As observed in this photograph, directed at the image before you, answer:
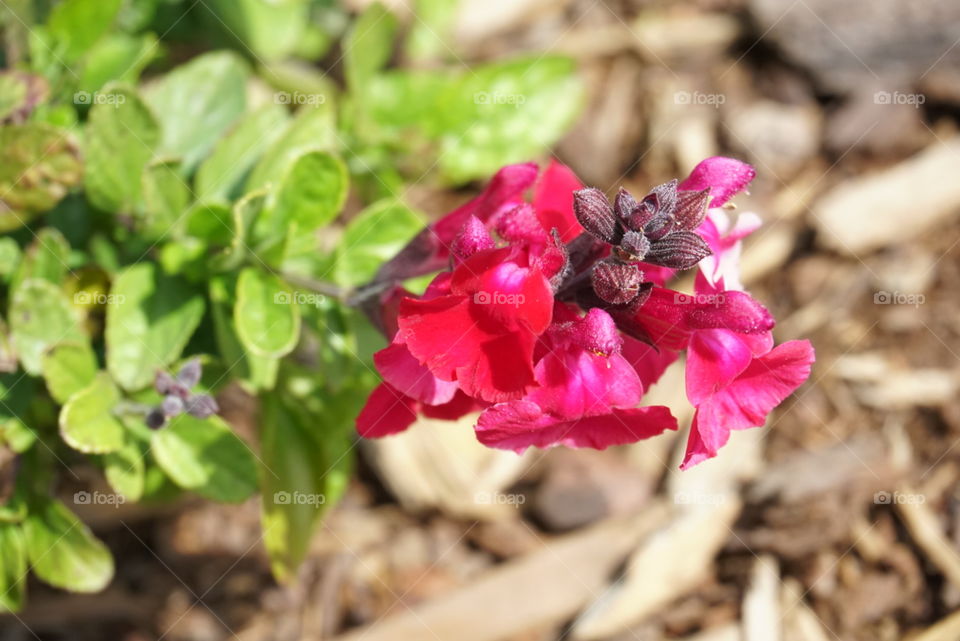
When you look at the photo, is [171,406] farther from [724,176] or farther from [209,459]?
[724,176]

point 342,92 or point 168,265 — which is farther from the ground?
point 168,265

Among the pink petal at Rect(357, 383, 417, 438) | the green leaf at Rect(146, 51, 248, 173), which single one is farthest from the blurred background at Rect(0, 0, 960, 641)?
the pink petal at Rect(357, 383, 417, 438)

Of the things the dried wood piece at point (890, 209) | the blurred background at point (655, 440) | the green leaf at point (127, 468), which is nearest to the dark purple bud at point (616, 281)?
the green leaf at point (127, 468)

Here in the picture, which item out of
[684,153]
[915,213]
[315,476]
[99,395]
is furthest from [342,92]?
[915,213]

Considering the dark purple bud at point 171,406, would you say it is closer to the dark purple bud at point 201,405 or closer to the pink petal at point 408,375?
the dark purple bud at point 201,405

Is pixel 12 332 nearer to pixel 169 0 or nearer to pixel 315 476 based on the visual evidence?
pixel 315 476
